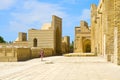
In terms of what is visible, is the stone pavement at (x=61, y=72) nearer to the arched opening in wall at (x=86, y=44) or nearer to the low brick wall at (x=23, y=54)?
the low brick wall at (x=23, y=54)

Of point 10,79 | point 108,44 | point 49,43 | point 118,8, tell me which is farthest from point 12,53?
point 49,43

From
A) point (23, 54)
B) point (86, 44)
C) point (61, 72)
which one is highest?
point (86, 44)

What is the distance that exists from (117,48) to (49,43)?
19865 millimetres

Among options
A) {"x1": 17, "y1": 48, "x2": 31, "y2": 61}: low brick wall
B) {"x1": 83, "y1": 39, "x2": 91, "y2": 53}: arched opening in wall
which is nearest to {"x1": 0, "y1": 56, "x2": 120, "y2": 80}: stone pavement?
{"x1": 17, "y1": 48, "x2": 31, "y2": 61}: low brick wall

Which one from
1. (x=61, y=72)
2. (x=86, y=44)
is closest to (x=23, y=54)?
(x=61, y=72)

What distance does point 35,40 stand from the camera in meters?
35.8

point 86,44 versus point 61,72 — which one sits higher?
point 86,44

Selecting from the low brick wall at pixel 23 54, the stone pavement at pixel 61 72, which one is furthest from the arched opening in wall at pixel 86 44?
the stone pavement at pixel 61 72

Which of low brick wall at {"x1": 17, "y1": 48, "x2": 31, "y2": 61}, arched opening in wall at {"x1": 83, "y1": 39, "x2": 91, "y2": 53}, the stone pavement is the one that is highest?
arched opening in wall at {"x1": 83, "y1": 39, "x2": 91, "y2": 53}

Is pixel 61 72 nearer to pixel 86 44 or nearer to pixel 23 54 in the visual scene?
pixel 23 54

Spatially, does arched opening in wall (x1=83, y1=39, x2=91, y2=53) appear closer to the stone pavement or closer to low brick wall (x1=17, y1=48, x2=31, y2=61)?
low brick wall (x1=17, y1=48, x2=31, y2=61)

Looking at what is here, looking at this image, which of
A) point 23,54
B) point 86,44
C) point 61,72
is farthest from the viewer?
point 86,44

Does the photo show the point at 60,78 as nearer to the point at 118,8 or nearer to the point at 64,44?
the point at 118,8

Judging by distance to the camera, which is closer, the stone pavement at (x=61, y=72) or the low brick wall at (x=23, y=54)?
the stone pavement at (x=61, y=72)
